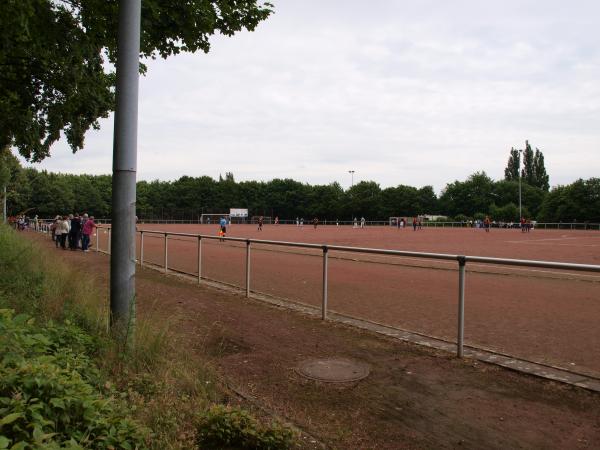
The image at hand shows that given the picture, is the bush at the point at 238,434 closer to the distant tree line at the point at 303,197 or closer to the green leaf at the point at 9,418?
the green leaf at the point at 9,418

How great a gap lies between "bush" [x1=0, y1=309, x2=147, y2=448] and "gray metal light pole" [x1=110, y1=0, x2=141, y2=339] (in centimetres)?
131

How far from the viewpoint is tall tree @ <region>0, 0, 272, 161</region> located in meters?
7.34

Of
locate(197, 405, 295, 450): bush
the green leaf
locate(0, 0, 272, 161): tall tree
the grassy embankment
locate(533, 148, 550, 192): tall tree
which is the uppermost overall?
locate(533, 148, 550, 192): tall tree

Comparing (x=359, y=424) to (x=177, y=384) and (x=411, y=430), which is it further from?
(x=177, y=384)

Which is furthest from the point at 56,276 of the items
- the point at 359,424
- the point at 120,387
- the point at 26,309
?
the point at 359,424

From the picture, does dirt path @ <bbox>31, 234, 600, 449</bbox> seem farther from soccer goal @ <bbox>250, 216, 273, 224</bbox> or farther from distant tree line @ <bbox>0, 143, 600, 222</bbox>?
soccer goal @ <bbox>250, 216, 273, 224</bbox>

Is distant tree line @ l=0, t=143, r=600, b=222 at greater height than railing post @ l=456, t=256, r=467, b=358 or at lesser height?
greater

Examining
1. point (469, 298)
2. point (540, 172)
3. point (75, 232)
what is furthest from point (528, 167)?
point (469, 298)

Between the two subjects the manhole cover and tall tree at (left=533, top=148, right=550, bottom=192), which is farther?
tall tree at (left=533, top=148, right=550, bottom=192)

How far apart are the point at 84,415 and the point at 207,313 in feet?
16.3

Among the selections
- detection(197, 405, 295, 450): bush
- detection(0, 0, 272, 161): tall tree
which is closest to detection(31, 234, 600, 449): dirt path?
detection(197, 405, 295, 450): bush

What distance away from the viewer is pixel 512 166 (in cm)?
13162

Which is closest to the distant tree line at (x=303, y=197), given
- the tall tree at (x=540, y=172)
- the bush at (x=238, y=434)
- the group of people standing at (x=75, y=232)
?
the tall tree at (x=540, y=172)

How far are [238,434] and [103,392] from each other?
1.05 m
